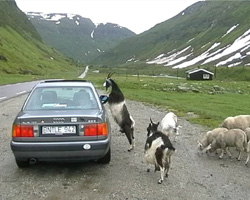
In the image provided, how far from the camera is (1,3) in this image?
600 feet

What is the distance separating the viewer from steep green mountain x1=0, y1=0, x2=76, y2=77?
3728 inches

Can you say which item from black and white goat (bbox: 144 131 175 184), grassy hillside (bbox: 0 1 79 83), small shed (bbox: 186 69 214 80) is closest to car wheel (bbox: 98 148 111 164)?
black and white goat (bbox: 144 131 175 184)

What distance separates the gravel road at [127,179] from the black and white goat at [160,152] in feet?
0.95

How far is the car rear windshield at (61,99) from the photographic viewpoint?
8.76 m

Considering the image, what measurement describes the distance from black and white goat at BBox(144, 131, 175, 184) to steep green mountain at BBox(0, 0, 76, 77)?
238 ft

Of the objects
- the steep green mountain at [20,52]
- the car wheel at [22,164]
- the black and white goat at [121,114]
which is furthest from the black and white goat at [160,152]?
the steep green mountain at [20,52]

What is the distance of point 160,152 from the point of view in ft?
26.8

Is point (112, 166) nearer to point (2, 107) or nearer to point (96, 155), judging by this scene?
point (96, 155)

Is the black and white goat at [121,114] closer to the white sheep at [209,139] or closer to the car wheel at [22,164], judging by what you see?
the white sheep at [209,139]

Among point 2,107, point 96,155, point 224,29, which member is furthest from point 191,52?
point 96,155

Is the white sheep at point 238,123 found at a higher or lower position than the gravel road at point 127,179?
higher

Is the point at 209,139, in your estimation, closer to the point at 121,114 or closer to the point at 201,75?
the point at 121,114

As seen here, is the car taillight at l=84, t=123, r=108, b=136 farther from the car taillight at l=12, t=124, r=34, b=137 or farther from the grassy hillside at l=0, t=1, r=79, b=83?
the grassy hillside at l=0, t=1, r=79, b=83

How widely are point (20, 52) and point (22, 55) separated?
442cm
